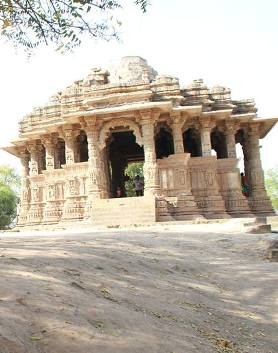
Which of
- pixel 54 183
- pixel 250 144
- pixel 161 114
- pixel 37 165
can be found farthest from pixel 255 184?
pixel 37 165

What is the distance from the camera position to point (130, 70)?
62.3 feet

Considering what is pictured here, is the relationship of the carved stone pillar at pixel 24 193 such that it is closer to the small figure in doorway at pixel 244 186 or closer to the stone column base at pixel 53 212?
the stone column base at pixel 53 212

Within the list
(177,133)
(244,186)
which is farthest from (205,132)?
(244,186)

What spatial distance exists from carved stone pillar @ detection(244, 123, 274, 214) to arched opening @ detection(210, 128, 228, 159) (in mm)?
1110

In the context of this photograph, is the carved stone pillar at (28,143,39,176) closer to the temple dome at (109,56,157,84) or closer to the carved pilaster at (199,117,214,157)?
the temple dome at (109,56,157,84)

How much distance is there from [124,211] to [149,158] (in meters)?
2.39

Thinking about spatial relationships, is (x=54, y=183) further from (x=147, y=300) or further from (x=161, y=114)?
(x=147, y=300)

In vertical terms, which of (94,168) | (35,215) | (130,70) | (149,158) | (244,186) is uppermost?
(130,70)

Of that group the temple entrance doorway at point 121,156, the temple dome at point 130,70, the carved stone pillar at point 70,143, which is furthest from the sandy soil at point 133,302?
the temple entrance doorway at point 121,156

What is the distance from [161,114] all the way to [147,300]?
13521mm

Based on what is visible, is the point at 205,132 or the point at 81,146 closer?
the point at 205,132

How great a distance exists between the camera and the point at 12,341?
2.27 m

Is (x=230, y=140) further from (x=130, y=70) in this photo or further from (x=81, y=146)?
(x=81, y=146)

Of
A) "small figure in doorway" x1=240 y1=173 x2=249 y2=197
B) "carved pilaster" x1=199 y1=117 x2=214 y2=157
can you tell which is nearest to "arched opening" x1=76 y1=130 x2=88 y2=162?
"carved pilaster" x1=199 y1=117 x2=214 y2=157
